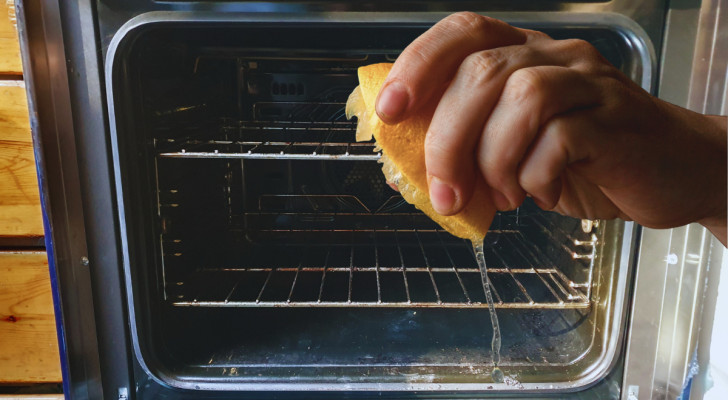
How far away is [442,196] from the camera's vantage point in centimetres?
50

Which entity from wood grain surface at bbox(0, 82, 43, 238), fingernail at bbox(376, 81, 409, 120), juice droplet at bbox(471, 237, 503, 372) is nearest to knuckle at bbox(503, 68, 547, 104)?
fingernail at bbox(376, 81, 409, 120)

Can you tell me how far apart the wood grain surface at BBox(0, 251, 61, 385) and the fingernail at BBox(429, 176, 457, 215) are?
886mm

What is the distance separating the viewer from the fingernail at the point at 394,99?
0.47 metres

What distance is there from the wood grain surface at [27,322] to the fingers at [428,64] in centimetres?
88

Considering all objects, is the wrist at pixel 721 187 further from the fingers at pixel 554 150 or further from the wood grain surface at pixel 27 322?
the wood grain surface at pixel 27 322

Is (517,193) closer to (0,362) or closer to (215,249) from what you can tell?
(215,249)

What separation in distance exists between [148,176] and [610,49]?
0.97m

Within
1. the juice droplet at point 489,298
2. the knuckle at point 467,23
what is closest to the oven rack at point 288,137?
the juice droplet at point 489,298

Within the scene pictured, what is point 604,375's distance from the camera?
3.03ft

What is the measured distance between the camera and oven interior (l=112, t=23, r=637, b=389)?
93cm

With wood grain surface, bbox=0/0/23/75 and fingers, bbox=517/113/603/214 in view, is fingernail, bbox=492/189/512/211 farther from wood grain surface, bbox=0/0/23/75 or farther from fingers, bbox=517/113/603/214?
wood grain surface, bbox=0/0/23/75

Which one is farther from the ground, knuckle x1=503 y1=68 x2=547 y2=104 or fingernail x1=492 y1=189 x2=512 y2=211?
knuckle x1=503 y1=68 x2=547 y2=104


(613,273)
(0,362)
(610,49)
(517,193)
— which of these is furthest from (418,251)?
(0,362)

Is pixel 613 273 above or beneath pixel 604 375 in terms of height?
above
